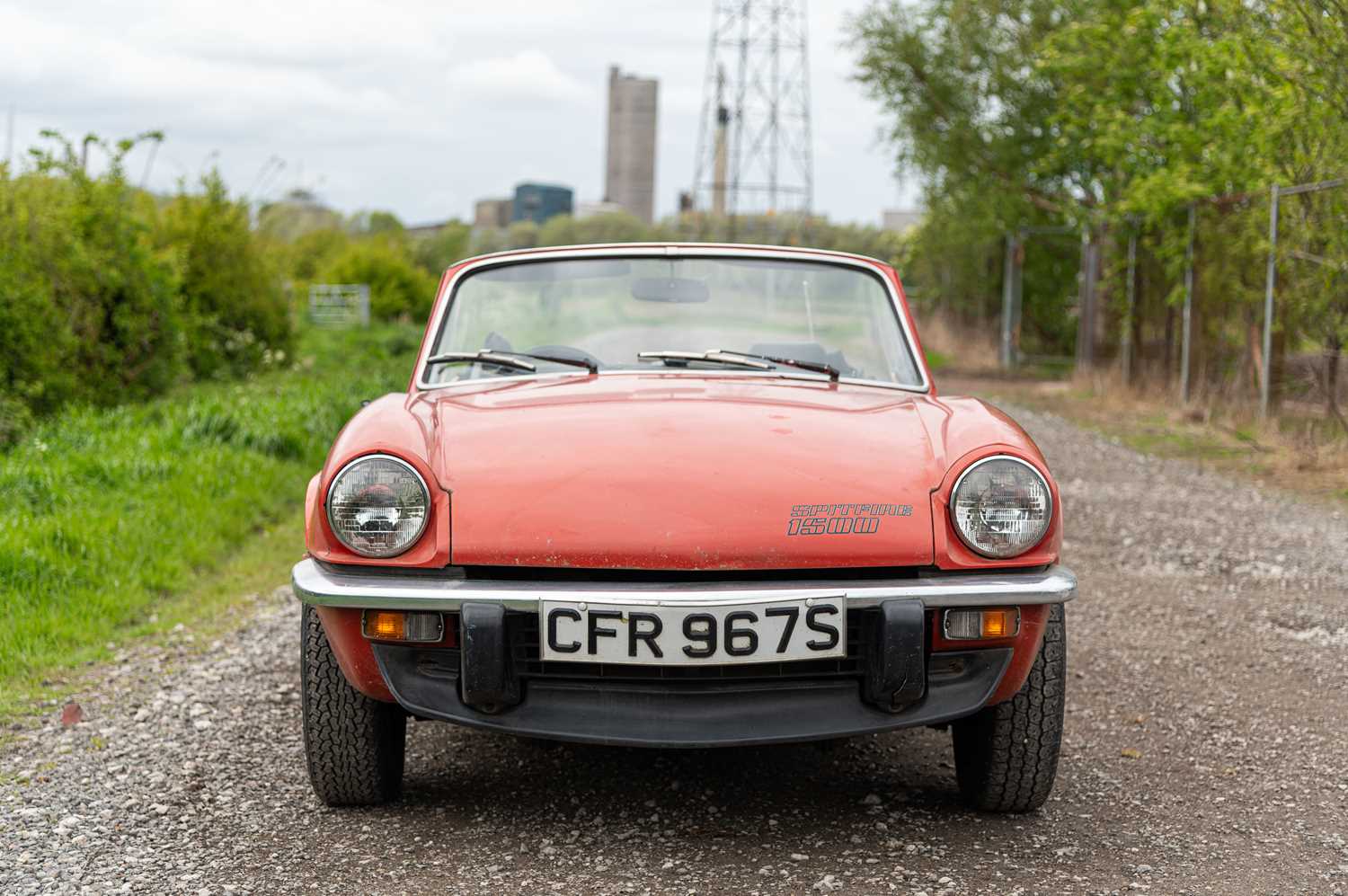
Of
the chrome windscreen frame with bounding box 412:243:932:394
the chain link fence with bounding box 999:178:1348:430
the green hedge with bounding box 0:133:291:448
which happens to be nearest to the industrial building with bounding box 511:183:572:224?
the chain link fence with bounding box 999:178:1348:430

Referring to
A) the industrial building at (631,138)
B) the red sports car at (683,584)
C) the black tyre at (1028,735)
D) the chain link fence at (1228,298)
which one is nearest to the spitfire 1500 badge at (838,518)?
the red sports car at (683,584)

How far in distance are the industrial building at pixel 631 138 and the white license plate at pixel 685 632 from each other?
10323cm

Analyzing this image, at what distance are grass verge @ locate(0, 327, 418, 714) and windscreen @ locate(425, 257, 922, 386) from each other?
6.39ft

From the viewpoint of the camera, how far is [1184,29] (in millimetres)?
12391

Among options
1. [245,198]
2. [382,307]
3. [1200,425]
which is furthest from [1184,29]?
[382,307]

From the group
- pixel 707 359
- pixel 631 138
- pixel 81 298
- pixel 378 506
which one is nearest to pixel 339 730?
pixel 378 506

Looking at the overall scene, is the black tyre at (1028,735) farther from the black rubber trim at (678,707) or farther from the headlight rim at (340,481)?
the headlight rim at (340,481)

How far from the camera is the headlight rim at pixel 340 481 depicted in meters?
2.83

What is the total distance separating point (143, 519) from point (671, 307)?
3289 mm

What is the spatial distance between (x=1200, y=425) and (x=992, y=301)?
12411 millimetres

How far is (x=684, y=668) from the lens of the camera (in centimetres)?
277

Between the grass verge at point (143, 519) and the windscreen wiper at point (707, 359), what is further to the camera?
the grass verge at point (143, 519)

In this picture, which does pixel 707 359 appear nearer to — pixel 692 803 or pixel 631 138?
pixel 692 803

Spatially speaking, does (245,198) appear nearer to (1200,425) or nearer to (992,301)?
(1200,425)
